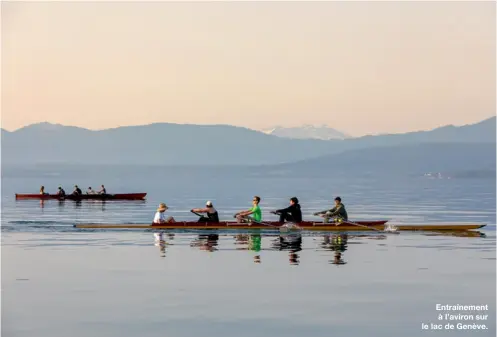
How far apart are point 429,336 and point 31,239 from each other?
2851cm

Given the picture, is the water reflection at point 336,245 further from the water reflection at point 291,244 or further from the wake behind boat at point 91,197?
the wake behind boat at point 91,197

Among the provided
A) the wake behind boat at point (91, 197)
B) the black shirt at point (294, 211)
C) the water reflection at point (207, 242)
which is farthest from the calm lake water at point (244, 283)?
the wake behind boat at point (91, 197)

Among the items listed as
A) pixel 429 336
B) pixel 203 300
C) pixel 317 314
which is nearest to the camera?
pixel 429 336

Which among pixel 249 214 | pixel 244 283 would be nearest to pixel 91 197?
pixel 249 214

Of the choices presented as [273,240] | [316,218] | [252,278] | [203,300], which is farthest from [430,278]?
[316,218]

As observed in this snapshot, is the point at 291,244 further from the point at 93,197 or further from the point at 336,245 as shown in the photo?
the point at 93,197

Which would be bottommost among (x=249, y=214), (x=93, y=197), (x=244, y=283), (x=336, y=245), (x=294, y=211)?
(x=244, y=283)

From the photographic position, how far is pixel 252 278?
31344mm

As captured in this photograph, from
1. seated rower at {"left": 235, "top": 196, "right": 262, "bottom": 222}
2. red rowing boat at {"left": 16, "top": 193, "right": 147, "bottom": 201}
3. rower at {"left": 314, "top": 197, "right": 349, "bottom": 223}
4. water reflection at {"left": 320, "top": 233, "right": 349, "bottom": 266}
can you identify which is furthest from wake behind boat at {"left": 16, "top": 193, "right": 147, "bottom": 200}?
water reflection at {"left": 320, "top": 233, "right": 349, "bottom": 266}

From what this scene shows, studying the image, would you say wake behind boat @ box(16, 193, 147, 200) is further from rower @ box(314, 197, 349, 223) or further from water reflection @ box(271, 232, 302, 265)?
water reflection @ box(271, 232, 302, 265)

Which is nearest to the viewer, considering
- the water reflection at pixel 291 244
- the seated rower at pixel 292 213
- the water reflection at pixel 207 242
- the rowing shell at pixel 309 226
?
the water reflection at pixel 291 244

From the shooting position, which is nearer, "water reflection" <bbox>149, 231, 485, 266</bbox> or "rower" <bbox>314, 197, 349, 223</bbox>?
"water reflection" <bbox>149, 231, 485, 266</bbox>

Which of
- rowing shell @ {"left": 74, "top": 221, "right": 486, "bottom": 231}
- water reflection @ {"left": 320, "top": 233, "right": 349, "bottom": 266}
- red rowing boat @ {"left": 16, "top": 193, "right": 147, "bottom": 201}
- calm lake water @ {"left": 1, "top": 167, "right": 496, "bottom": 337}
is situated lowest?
calm lake water @ {"left": 1, "top": 167, "right": 496, "bottom": 337}

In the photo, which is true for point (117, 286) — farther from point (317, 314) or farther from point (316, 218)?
point (316, 218)
